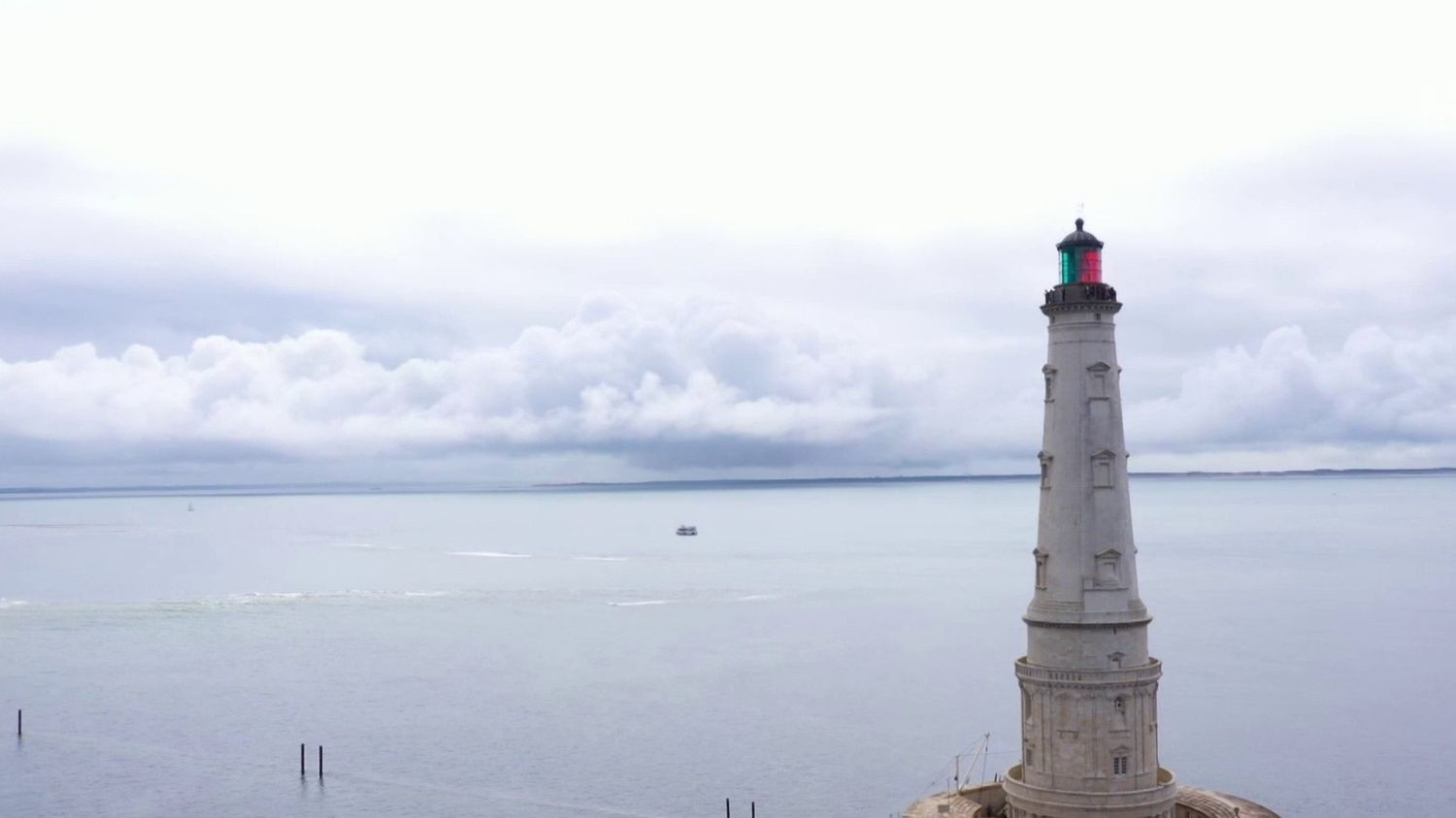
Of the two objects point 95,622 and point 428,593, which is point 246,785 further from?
point 428,593

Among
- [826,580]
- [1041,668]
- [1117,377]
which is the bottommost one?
[826,580]

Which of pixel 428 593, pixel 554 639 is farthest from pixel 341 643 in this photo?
pixel 428 593

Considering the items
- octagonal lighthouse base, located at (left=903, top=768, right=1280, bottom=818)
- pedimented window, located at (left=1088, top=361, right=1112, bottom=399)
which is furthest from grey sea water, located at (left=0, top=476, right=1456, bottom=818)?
pedimented window, located at (left=1088, top=361, right=1112, bottom=399)

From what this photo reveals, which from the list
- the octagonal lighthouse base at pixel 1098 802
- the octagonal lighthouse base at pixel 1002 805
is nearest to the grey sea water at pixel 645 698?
the octagonal lighthouse base at pixel 1002 805

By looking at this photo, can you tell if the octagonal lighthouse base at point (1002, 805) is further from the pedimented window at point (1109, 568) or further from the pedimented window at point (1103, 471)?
the pedimented window at point (1103, 471)

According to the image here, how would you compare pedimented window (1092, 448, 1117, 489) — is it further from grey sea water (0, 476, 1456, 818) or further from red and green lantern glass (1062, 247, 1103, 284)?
grey sea water (0, 476, 1456, 818)

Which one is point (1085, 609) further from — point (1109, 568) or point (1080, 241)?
point (1080, 241)
